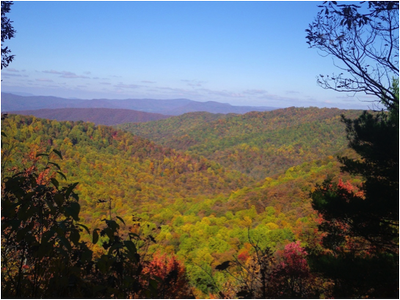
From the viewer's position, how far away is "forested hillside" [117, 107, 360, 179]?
80.9 metres

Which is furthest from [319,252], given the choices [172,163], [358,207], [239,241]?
[172,163]

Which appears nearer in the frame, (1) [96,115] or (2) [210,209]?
(2) [210,209]

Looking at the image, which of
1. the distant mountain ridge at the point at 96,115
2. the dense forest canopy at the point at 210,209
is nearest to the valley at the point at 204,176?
the dense forest canopy at the point at 210,209

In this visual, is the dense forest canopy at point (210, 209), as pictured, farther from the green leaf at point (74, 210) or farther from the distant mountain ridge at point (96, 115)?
the distant mountain ridge at point (96, 115)

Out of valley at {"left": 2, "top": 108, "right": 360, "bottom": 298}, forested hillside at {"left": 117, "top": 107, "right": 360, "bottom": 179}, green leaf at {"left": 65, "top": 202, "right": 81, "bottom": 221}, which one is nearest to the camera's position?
green leaf at {"left": 65, "top": 202, "right": 81, "bottom": 221}

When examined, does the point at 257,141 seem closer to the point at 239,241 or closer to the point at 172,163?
the point at 172,163

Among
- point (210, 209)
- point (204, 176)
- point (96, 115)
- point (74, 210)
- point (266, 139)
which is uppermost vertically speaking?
point (96, 115)

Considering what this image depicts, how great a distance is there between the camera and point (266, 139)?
98.8m

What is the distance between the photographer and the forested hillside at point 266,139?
3187 inches

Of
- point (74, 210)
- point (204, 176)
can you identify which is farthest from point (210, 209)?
point (74, 210)

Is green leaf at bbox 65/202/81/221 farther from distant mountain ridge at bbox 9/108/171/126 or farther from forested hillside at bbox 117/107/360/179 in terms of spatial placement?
distant mountain ridge at bbox 9/108/171/126

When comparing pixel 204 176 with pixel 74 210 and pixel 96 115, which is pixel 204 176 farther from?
pixel 96 115

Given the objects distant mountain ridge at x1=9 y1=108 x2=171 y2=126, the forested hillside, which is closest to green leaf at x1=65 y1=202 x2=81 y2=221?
the forested hillside

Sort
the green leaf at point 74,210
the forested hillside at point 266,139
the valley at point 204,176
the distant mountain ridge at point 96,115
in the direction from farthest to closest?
the distant mountain ridge at point 96,115, the forested hillside at point 266,139, the valley at point 204,176, the green leaf at point 74,210
